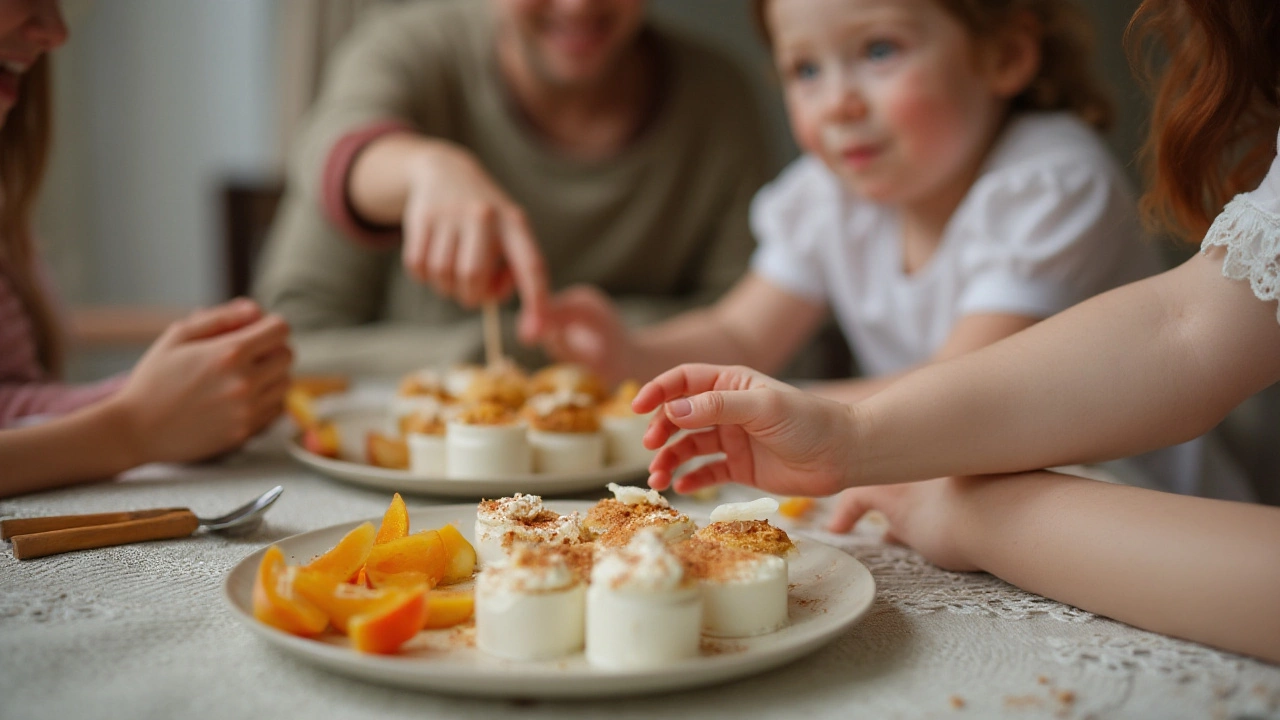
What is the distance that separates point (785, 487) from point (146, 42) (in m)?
3.43

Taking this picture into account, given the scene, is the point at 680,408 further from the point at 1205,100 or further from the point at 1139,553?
the point at 1205,100

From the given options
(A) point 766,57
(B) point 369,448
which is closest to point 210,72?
(A) point 766,57

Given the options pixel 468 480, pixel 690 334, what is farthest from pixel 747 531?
pixel 690 334

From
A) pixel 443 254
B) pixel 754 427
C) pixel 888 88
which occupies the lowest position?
pixel 754 427

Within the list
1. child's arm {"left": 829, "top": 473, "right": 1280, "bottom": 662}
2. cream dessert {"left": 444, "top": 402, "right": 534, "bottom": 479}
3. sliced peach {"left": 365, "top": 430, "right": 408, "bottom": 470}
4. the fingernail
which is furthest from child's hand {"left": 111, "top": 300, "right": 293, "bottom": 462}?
child's arm {"left": 829, "top": 473, "right": 1280, "bottom": 662}

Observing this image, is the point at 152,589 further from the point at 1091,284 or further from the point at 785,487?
the point at 1091,284

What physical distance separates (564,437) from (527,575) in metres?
0.51

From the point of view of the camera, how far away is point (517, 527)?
721mm

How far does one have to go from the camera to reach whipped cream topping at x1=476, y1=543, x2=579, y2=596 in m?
0.57

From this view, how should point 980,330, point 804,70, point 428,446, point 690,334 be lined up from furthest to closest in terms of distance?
point 690,334, point 804,70, point 980,330, point 428,446

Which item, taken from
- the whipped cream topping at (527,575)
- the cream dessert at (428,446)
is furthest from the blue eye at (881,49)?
the whipped cream topping at (527,575)

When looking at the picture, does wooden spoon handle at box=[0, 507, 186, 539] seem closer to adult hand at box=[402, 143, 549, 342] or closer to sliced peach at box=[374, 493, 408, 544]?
sliced peach at box=[374, 493, 408, 544]

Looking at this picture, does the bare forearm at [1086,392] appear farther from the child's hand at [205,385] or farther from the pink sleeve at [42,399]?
the pink sleeve at [42,399]

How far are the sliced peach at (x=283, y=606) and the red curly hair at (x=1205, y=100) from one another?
2.61 ft
